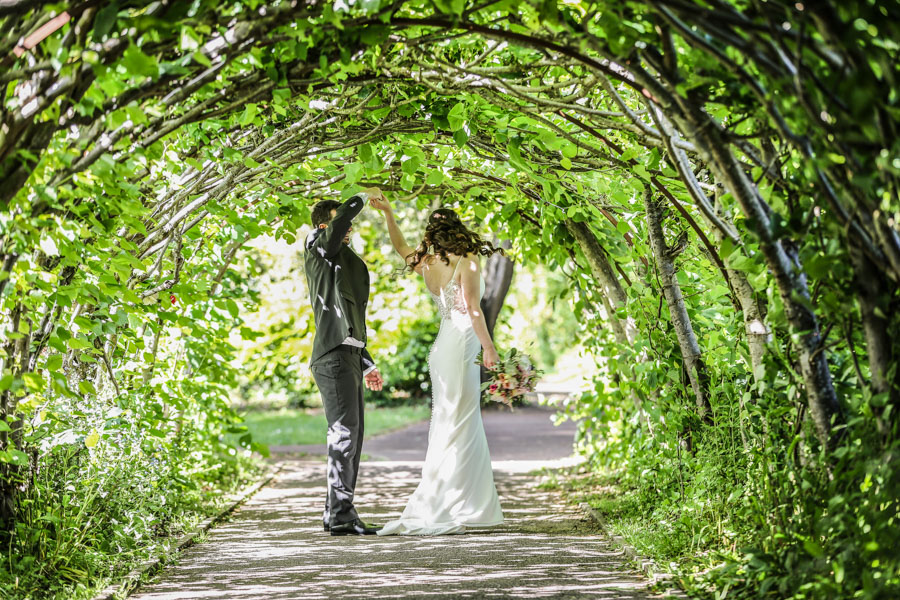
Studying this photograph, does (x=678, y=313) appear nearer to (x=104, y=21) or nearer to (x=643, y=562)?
(x=643, y=562)

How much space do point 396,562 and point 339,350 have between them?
1705mm

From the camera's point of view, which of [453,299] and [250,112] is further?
[453,299]

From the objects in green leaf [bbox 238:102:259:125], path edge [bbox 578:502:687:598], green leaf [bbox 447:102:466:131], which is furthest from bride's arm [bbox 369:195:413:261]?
path edge [bbox 578:502:687:598]

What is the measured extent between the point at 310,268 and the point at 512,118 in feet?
6.44

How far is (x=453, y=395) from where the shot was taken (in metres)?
6.97

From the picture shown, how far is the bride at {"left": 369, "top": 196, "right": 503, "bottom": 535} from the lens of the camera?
6707mm

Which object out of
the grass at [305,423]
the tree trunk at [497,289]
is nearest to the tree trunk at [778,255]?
the tree trunk at [497,289]

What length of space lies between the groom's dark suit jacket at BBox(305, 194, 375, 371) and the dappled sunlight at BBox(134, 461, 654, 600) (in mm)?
1375

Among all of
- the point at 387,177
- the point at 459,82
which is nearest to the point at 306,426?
A: the point at 387,177

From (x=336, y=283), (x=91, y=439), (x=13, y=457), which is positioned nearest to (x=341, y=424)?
(x=336, y=283)

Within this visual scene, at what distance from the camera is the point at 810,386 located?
4176 mm

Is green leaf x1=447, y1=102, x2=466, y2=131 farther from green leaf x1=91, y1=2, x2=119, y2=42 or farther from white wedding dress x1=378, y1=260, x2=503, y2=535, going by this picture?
green leaf x1=91, y1=2, x2=119, y2=42

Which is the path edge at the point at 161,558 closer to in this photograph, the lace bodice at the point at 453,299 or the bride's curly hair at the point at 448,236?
the lace bodice at the point at 453,299

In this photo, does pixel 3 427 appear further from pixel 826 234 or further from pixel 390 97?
pixel 826 234
